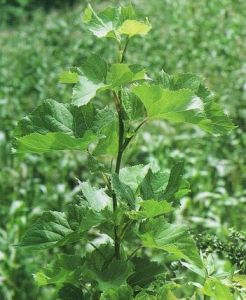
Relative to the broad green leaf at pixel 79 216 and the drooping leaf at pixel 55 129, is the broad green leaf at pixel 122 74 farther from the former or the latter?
the broad green leaf at pixel 79 216

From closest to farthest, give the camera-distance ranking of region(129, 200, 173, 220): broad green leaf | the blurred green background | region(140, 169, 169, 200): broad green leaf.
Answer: region(129, 200, 173, 220): broad green leaf → region(140, 169, 169, 200): broad green leaf → the blurred green background

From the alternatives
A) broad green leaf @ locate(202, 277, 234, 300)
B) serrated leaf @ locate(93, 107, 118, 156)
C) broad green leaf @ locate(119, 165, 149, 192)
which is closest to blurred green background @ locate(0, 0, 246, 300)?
broad green leaf @ locate(119, 165, 149, 192)

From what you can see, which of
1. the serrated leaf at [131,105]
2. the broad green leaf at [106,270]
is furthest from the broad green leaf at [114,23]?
the broad green leaf at [106,270]

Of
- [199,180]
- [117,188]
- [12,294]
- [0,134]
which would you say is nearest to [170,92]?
[117,188]

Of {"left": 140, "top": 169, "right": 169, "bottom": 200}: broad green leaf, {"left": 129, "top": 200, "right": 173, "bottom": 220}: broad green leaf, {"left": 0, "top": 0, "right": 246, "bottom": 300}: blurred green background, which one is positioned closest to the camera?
{"left": 129, "top": 200, "right": 173, "bottom": 220}: broad green leaf

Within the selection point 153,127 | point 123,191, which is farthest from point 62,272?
point 153,127

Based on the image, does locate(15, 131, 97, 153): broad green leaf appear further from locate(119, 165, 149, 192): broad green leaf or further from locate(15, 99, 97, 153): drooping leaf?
locate(119, 165, 149, 192): broad green leaf
